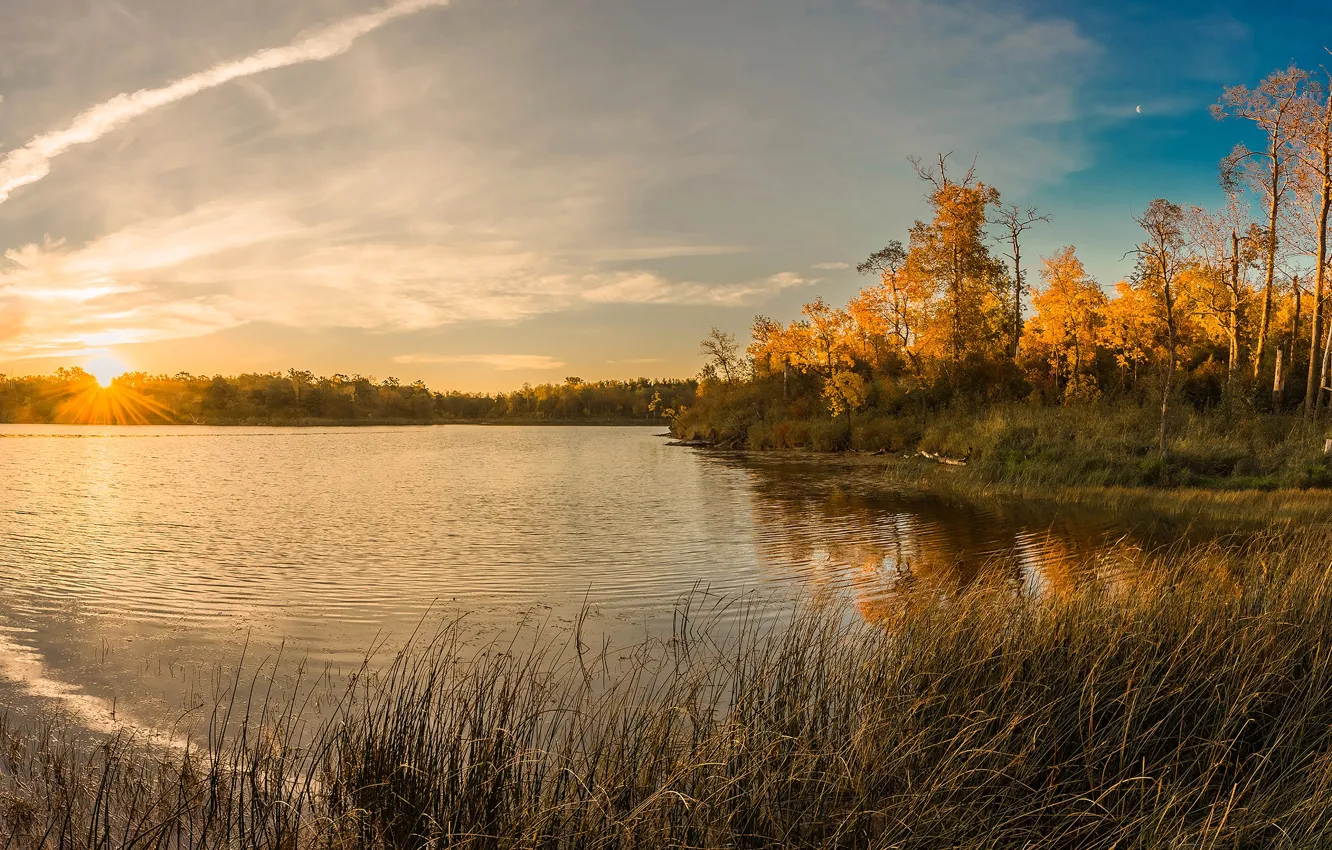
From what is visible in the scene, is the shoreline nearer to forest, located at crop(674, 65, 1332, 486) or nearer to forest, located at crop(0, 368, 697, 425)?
forest, located at crop(674, 65, 1332, 486)

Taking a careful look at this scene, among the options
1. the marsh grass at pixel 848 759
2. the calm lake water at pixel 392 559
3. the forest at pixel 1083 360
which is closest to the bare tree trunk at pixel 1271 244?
the forest at pixel 1083 360

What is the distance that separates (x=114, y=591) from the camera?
11.9m

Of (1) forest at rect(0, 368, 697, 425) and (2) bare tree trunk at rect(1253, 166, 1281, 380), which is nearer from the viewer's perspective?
(2) bare tree trunk at rect(1253, 166, 1281, 380)

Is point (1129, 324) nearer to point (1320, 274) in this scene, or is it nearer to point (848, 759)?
point (1320, 274)

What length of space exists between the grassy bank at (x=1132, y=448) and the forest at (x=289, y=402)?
110 meters

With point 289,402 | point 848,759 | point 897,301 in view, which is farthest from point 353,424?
point 848,759

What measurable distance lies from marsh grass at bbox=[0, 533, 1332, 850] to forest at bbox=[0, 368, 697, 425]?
13240 cm

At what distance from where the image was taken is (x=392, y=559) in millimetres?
14797

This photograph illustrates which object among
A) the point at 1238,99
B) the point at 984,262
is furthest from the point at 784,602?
the point at 984,262

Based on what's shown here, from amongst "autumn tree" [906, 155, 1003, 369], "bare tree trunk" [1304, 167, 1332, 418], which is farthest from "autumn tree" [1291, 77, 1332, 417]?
"autumn tree" [906, 155, 1003, 369]

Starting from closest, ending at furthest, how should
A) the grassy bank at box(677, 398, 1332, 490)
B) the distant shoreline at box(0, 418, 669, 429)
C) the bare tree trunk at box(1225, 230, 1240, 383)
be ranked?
the grassy bank at box(677, 398, 1332, 490) → the bare tree trunk at box(1225, 230, 1240, 383) → the distant shoreline at box(0, 418, 669, 429)

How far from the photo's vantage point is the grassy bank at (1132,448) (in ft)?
66.5

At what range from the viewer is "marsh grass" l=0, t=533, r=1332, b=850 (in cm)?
402

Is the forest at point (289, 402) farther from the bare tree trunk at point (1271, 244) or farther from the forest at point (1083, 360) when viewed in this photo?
the bare tree trunk at point (1271, 244)
